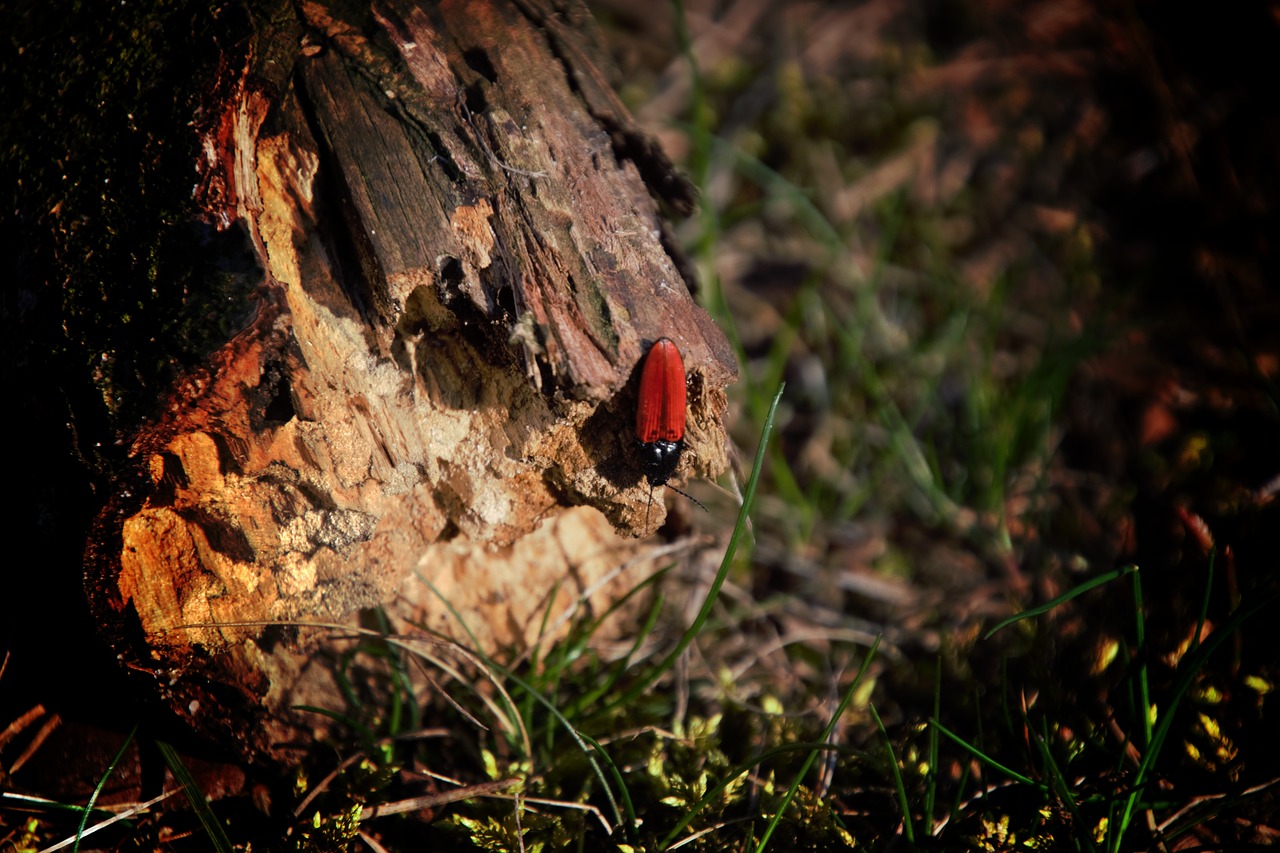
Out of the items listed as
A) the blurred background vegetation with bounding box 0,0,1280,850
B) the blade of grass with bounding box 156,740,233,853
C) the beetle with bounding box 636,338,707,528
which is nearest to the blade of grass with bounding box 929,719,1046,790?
the blurred background vegetation with bounding box 0,0,1280,850

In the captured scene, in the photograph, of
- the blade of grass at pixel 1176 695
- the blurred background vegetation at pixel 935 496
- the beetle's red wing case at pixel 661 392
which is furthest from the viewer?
the blurred background vegetation at pixel 935 496

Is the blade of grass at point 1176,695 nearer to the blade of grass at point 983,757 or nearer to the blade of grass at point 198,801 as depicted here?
the blade of grass at point 983,757

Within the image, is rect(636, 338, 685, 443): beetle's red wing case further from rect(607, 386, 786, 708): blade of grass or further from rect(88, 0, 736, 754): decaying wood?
rect(607, 386, 786, 708): blade of grass

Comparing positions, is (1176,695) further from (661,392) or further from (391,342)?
(391,342)

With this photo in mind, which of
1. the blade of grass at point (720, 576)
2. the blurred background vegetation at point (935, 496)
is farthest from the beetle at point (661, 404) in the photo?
the blurred background vegetation at point (935, 496)

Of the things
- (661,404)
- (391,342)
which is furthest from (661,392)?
(391,342)

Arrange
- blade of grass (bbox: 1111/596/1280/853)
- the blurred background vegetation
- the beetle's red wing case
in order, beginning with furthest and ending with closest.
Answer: the blurred background vegetation < blade of grass (bbox: 1111/596/1280/853) < the beetle's red wing case

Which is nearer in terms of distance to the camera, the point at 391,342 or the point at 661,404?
the point at 661,404

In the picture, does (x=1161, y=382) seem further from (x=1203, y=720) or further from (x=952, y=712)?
(x=952, y=712)
